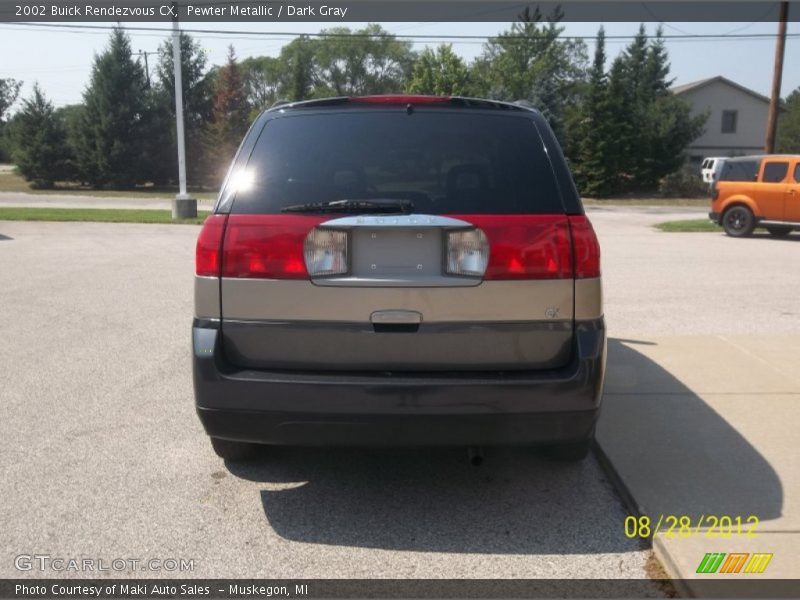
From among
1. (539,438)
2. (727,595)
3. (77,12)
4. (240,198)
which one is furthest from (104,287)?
(77,12)

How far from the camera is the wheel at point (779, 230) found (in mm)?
16697

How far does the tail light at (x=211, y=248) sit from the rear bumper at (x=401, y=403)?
0.23m

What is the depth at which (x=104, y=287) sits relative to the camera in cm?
944

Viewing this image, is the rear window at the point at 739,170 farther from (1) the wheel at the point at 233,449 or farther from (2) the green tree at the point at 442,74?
(2) the green tree at the point at 442,74

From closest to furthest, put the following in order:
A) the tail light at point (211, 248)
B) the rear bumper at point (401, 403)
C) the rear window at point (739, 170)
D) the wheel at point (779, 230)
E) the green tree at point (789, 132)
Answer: the rear bumper at point (401, 403), the tail light at point (211, 248), the wheel at point (779, 230), the rear window at point (739, 170), the green tree at point (789, 132)

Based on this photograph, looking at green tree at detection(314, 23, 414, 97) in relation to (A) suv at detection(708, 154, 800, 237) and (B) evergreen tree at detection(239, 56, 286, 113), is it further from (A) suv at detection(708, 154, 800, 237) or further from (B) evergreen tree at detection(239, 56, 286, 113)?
(A) suv at detection(708, 154, 800, 237)

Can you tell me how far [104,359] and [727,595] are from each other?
4907 millimetres

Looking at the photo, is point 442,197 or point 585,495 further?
point 585,495

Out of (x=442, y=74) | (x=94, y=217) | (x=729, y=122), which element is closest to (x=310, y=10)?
(x=94, y=217)

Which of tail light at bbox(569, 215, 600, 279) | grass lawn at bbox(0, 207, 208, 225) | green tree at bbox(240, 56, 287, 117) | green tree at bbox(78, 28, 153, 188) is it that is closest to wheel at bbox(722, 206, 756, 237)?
grass lawn at bbox(0, 207, 208, 225)

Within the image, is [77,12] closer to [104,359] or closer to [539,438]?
[104,359]

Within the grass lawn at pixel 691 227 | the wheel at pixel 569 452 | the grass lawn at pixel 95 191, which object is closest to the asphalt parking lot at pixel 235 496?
the wheel at pixel 569 452

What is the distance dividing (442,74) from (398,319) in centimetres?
4238

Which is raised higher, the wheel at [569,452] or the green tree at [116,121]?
the green tree at [116,121]
